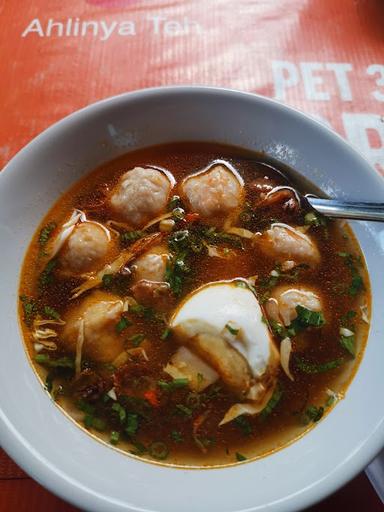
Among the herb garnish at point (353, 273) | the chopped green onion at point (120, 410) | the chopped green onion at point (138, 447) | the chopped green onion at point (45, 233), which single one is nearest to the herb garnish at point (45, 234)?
the chopped green onion at point (45, 233)

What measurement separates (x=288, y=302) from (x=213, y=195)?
458mm

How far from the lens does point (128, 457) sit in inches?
53.6

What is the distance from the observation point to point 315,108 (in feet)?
7.03

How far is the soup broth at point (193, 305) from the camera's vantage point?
4.81ft

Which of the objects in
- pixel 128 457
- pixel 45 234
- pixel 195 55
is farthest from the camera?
pixel 195 55

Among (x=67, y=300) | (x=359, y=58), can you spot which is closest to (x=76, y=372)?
(x=67, y=300)

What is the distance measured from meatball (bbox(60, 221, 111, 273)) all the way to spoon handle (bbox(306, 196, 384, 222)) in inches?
29.7

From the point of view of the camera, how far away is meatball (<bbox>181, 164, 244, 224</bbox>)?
1753 mm

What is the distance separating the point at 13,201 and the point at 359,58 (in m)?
1.68

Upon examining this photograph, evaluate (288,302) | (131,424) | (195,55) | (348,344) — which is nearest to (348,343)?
(348,344)

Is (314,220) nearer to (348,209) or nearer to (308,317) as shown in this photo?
(348,209)

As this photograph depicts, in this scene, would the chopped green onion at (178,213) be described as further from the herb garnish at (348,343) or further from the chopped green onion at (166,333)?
the herb garnish at (348,343)

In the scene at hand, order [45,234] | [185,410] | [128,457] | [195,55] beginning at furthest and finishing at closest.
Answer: [195,55] → [45,234] → [185,410] → [128,457]

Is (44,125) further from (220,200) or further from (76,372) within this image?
(76,372)
